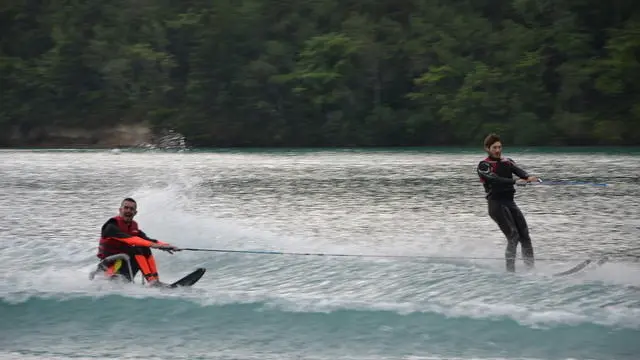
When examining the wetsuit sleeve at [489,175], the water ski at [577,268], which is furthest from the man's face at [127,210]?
the water ski at [577,268]

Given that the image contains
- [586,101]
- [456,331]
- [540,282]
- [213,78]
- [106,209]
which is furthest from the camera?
[213,78]

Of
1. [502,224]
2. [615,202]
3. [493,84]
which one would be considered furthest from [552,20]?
[502,224]

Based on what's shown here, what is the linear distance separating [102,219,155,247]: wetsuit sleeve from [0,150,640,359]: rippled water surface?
0.64m

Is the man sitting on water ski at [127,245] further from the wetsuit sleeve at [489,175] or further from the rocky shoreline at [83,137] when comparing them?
the rocky shoreline at [83,137]

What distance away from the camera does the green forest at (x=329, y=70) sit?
226 feet

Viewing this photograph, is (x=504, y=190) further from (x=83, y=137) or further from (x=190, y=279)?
(x=83, y=137)

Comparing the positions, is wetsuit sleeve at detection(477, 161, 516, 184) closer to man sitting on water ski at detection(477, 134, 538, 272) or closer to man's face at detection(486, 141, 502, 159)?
man sitting on water ski at detection(477, 134, 538, 272)

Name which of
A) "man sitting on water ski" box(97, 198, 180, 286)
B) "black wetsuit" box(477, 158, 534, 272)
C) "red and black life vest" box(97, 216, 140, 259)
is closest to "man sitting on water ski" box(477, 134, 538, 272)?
"black wetsuit" box(477, 158, 534, 272)

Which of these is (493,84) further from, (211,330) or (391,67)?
(211,330)

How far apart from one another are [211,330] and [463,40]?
→ 215 feet

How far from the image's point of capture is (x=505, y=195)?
45.4 feet

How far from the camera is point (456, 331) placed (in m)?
11.3

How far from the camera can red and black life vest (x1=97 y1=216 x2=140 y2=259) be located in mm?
13398

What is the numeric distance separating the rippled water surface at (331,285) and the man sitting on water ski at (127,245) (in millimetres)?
235
